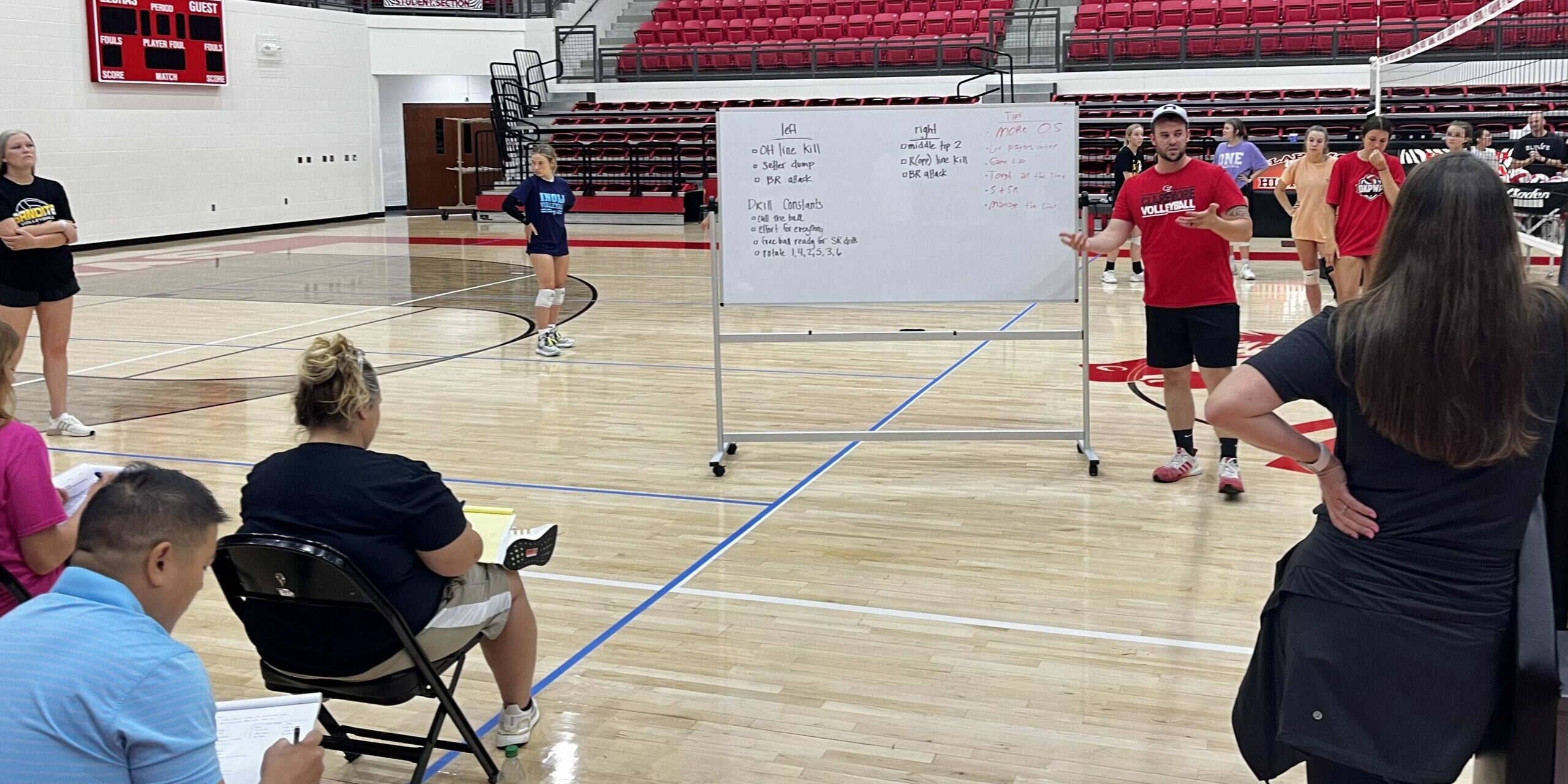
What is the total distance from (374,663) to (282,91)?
2113 cm

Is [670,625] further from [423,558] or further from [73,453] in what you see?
[73,453]

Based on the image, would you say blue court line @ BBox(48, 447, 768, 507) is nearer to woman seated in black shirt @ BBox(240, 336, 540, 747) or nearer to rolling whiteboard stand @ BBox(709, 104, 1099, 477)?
rolling whiteboard stand @ BBox(709, 104, 1099, 477)

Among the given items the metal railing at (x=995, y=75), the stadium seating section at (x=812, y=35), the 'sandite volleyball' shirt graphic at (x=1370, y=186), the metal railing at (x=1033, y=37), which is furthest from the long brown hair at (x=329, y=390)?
the metal railing at (x=1033, y=37)

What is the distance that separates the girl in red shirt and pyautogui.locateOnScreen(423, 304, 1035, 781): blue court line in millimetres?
2905

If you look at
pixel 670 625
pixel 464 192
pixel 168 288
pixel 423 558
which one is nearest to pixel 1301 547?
pixel 423 558

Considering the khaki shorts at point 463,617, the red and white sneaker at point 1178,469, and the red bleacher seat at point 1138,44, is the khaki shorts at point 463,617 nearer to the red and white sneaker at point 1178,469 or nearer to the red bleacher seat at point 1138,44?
the red and white sneaker at point 1178,469

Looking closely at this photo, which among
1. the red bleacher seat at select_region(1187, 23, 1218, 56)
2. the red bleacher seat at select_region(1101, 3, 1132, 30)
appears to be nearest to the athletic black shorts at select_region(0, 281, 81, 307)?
the red bleacher seat at select_region(1187, 23, 1218, 56)

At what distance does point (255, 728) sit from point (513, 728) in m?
1.24

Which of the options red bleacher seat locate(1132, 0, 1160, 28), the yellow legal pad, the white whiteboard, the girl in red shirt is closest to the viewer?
the yellow legal pad

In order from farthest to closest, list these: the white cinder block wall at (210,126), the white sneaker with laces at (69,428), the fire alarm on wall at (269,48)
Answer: the fire alarm on wall at (269,48) → the white cinder block wall at (210,126) → the white sneaker with laces at (69,428)

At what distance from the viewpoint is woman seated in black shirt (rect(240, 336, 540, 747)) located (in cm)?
301

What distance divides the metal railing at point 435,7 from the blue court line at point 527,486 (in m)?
17.9

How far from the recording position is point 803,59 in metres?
24.4

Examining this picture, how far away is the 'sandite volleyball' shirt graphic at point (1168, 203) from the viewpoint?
5.83 m
